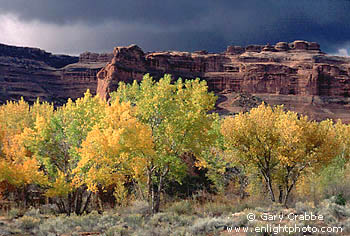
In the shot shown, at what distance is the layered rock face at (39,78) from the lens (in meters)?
150

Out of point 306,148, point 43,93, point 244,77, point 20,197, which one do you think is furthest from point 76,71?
point 306,148

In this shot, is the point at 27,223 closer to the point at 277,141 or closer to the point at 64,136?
the point at 64,136

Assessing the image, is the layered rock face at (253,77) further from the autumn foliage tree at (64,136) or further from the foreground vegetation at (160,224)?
the foreground vegetation at (160,224)

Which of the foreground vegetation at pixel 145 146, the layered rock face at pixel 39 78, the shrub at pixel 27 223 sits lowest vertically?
the shrub at pixel 27 223

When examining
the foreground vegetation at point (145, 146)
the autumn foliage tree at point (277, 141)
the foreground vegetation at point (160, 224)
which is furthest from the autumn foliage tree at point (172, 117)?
the foreground vegetation at point (160, 224)

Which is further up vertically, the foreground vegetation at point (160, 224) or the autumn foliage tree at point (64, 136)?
the autumn foliage tree at point (64, 136)

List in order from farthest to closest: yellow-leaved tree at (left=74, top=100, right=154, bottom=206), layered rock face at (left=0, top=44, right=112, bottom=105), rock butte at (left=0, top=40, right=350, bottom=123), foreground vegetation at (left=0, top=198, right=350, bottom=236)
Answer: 1. layered rock face at (left=0, top=44, right=112, bottom=105)
2. rock butte at (left=0, top=40, right=350, bottom=123)
3. yellow-leaved tree at (left=74, top=100, right=154, bottom=206)
4. foreground vegetation at (left=0, top=198, right=350, bottom=236)

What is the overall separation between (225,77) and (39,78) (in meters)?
106

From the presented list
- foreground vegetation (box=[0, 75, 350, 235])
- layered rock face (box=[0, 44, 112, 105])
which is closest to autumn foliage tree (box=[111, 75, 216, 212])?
foreground vegetation (box=[0, 75, 350, 235])

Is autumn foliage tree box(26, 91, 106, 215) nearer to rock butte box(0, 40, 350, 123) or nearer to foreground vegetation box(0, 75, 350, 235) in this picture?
foreground vegetation box(0, 75, 350, 235)

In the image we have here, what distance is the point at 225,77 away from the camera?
501ft

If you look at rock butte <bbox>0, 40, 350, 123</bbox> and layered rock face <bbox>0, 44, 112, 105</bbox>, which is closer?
rock butte <bbox>0, 40, 350, 123</bbox>

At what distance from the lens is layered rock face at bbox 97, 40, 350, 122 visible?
415 ft

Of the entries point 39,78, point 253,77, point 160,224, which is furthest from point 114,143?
point 39,78
